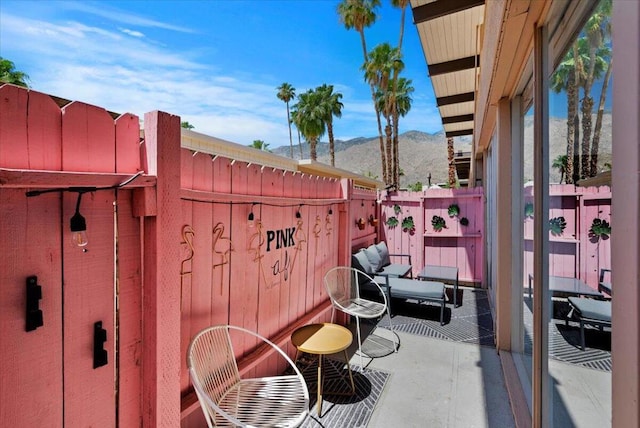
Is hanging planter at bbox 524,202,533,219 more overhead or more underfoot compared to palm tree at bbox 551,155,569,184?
more underfoot

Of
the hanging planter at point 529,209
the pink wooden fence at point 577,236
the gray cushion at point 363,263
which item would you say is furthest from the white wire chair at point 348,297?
the pink wooden fence at point 577,236

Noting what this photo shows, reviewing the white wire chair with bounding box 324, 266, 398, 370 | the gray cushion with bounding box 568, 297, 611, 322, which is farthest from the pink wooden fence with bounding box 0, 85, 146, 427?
the white wire chair with bounding box 324, 266, 398, 370

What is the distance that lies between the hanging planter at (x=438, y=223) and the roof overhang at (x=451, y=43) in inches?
84.6

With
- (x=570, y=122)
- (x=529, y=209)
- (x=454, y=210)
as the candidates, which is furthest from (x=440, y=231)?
(x=570, y=122)

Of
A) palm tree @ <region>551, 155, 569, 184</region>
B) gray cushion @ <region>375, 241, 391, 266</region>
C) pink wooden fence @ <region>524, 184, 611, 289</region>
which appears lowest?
gray cushion @ <region>375, 241, 391, 266</region>

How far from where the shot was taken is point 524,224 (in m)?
2.45

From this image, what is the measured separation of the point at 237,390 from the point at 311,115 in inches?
730

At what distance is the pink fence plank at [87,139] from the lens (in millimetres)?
1122

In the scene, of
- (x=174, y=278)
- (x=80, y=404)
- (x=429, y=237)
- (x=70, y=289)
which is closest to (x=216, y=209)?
(x=174, y=278)

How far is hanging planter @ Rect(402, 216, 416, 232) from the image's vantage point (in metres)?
6.29

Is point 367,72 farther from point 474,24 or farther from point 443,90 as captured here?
point 474,24

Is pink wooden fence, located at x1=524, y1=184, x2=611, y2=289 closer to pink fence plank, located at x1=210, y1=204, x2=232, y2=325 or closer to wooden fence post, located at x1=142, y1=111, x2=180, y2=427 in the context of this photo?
wooden fence post, located at x1=142, y1=111, x2=180, y2=427

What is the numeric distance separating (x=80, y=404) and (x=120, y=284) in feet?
1.55

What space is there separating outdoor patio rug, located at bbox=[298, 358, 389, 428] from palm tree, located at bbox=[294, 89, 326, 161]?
54.7 ft
